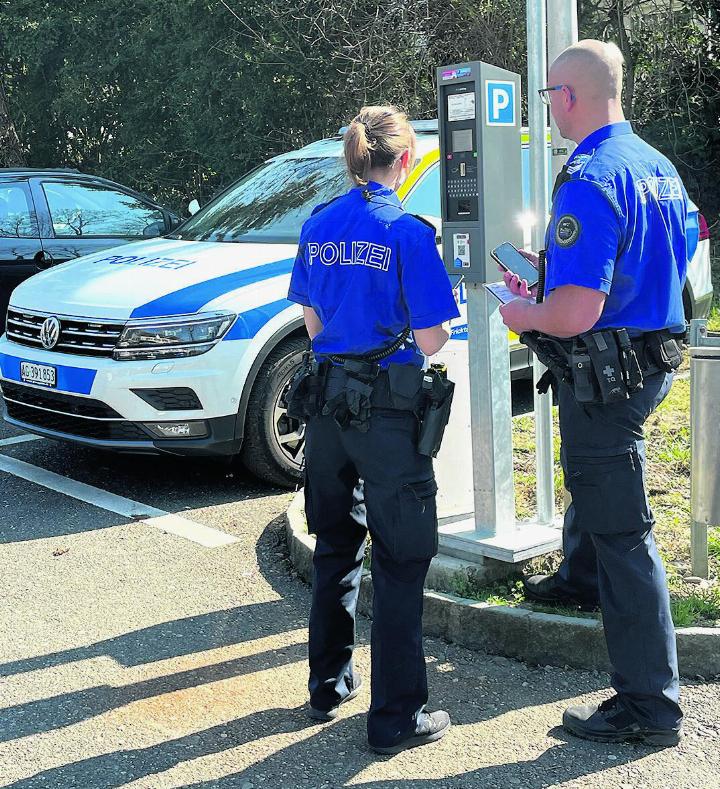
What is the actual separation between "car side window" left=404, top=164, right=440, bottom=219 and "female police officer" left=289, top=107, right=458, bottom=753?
287 centimetres

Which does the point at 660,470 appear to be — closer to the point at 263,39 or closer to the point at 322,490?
the point at 322,490

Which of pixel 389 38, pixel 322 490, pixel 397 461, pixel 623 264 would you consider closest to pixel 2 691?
pixel 322 490

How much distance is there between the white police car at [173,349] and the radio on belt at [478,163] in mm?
947

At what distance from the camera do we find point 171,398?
5555mm

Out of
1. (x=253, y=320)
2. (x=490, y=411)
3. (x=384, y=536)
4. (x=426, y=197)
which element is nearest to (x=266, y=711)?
(x=384, y=536)

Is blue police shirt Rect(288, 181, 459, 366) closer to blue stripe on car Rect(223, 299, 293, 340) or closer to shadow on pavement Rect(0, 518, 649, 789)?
shadow on pavement Rect(0, 518, 649, 789)

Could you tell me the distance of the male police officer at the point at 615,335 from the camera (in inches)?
118

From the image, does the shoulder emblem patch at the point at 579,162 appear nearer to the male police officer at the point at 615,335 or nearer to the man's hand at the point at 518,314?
the male police officer at the point at 615,335

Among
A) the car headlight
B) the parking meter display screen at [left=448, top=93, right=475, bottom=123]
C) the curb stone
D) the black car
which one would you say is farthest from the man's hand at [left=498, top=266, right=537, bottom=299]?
the black car

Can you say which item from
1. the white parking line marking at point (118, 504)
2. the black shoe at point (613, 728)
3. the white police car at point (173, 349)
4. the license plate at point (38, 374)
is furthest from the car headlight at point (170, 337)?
the black shoe at point (613, 728)

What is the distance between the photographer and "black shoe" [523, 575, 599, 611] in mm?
4012

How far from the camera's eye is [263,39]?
44.2 ft

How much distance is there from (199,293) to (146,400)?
633mm

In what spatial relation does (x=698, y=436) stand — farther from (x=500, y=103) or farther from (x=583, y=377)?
(x=500, y=103)
